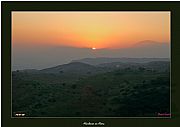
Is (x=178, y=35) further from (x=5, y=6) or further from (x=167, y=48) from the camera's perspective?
(x=5, y=6)

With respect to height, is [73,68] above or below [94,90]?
above

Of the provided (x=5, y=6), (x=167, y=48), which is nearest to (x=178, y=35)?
(x=167, y=48)

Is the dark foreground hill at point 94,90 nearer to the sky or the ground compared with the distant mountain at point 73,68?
nearer to the ground

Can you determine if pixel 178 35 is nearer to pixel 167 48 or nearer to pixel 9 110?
pixel 167 48

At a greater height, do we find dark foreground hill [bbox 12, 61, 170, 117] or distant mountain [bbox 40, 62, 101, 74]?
distant mountain [bbox 40, 62, 101, 74]
